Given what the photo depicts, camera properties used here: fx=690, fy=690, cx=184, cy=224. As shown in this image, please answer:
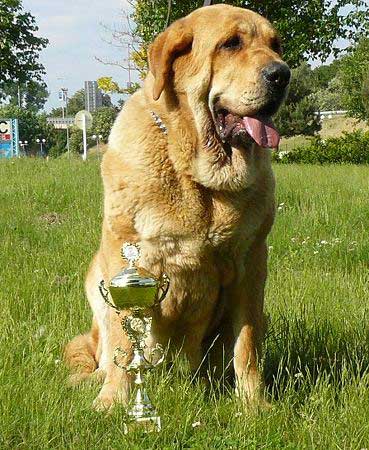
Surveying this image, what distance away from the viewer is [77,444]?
7.28ft

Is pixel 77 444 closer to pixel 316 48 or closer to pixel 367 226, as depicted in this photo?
pixel 367 226

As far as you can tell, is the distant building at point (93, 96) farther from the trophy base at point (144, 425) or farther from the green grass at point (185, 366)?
the trophy base at point (144, 425)

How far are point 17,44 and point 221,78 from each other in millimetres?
28606

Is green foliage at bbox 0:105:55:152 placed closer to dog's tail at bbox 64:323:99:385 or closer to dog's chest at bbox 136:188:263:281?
dog's tail at bbox 64:323:99:385

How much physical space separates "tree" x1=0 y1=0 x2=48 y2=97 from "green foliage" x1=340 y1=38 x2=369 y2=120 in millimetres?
13516

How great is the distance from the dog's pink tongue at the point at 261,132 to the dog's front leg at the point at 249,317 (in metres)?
0.45

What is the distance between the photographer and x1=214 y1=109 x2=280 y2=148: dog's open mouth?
274 cm

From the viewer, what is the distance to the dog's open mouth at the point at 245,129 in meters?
2.74

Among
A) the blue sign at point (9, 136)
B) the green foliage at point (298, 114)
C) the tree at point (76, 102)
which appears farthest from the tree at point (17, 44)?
the tree at point (76, 102)

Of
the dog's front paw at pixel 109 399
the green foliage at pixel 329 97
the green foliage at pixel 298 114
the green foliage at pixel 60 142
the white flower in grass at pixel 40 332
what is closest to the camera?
the dog's front paw at pixel 109 399

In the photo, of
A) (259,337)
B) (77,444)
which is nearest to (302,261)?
(259,337)

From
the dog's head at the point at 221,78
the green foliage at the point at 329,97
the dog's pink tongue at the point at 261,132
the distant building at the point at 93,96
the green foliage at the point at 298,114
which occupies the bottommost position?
the dog's pink tongue at the point at 261,132

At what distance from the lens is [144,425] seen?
7.65 ft

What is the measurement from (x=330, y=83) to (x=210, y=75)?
60052 mm
